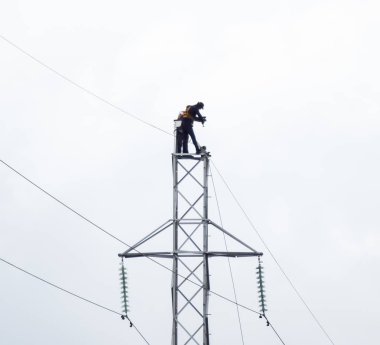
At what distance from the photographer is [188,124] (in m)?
28.5

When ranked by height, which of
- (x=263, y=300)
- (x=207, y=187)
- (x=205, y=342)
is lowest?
(x=205, y=342)

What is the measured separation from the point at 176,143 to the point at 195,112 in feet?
3.24

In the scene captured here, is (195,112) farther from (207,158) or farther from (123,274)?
(123,274)

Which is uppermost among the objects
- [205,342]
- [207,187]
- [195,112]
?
[195,112]

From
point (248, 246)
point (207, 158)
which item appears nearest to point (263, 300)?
point (248, 246)

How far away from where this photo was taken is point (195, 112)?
Answer: 93.9ft

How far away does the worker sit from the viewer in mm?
28297

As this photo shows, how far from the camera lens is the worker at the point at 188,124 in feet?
92.8

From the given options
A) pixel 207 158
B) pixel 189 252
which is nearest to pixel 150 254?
pixel 189 252

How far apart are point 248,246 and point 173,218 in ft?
6.49

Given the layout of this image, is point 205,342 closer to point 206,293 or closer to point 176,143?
point 206,293

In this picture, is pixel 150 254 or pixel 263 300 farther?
pixel 263 300

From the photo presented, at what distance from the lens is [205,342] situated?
26.2 metres

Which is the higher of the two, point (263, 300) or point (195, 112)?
point (195, 112)
